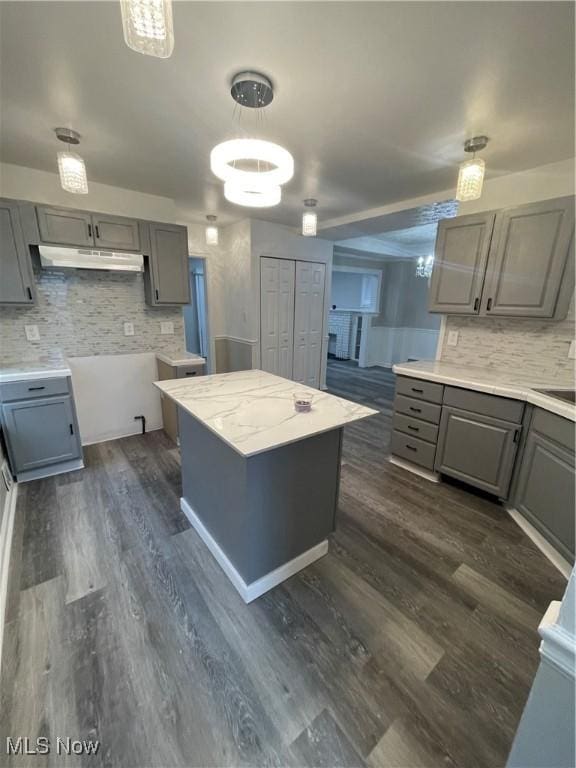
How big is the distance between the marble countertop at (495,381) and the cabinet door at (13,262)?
10.2 ft

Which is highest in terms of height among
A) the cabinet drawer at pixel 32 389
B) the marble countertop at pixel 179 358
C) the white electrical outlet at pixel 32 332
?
the white electrical outlet at pixel 32 332

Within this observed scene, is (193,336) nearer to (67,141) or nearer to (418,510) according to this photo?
(67,141)

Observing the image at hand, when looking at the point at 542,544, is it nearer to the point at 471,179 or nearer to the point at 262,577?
the point at 262,577

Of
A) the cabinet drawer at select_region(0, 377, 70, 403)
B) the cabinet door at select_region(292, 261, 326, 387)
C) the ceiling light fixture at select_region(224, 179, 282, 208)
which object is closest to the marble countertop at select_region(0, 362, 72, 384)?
the cabinet drawer at select_region(0, 377, 70, 403)

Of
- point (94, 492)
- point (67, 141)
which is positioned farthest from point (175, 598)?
point (67, 141)

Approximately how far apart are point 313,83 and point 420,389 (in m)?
2.14

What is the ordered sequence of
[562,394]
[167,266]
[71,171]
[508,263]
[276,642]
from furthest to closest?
[167,266], [508,263], [562,394], [71,171], [276,642]

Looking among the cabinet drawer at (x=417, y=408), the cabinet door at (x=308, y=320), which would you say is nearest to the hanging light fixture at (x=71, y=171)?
the cabinet drawer at (x=417, y=408)

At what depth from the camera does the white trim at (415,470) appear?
2.72 m

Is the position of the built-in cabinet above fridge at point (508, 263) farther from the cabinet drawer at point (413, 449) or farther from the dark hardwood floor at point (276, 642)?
the dark hardwood floor at point (276, 642)

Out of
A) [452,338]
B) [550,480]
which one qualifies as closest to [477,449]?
[550,480]

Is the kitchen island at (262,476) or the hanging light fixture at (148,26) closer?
the hanging light fixture at (148,26)

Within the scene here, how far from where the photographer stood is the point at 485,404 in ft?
7.57

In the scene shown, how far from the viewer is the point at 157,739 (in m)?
1.10
